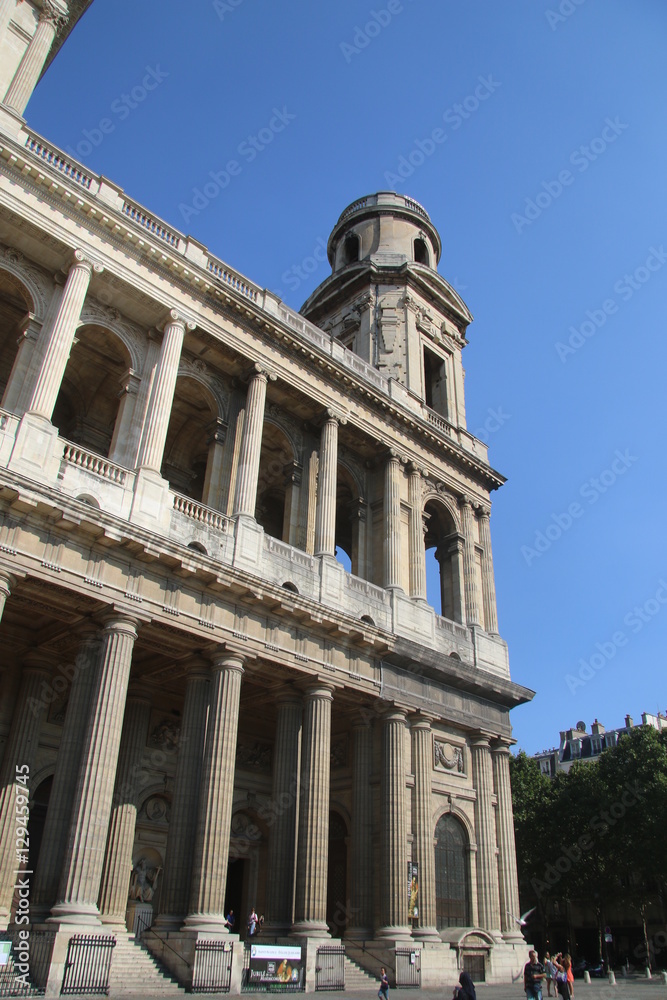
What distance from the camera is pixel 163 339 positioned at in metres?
24.0

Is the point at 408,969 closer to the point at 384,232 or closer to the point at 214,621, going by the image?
the point at 214,621

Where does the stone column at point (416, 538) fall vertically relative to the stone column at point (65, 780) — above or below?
above

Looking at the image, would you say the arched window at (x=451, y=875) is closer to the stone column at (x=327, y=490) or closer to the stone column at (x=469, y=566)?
the stone column at (x=469, y=566)

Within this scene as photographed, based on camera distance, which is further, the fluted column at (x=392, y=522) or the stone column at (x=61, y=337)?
the fluted column at (x=392, y=522)

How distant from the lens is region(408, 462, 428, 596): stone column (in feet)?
95.2

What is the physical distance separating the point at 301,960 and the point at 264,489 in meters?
17.8

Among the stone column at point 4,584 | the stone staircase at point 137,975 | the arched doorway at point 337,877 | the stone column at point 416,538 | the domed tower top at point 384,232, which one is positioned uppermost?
the domed tower top at point 384,232

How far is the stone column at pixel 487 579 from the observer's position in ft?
106

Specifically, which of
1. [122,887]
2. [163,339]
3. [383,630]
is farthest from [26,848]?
[163,339]

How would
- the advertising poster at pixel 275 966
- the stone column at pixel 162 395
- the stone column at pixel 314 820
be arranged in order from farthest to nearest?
the stone column at pixel 162 395 → the stone column at pixel 314 820 → the advertising poster at pixel 275 966

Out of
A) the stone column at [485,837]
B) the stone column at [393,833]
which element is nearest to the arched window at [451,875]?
the stone column at [485,837]

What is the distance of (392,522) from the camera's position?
96.0 feet

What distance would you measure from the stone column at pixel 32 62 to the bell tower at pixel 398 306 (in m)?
16.3

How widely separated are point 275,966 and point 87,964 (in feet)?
15.7
